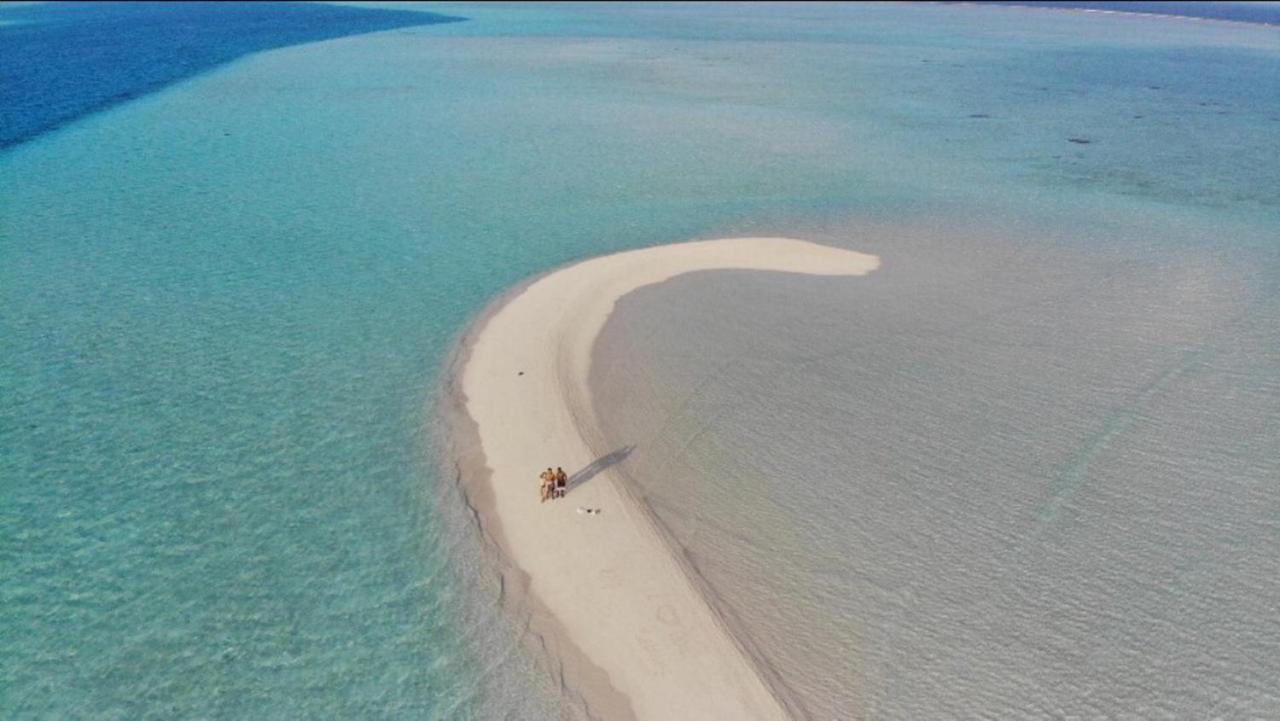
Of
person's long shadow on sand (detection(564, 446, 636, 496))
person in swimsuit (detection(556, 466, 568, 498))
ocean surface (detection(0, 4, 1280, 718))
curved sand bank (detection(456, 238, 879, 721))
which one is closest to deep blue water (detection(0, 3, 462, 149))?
ocean surface (detection(0, 4, 1280, 718))

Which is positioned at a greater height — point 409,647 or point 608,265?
point 608,265

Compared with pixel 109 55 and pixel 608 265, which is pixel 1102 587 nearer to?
pixel 608 265

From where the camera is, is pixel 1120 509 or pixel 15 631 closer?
pixel 15 631

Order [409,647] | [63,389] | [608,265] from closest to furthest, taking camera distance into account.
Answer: [409,647] < [63,389] < [608,265]

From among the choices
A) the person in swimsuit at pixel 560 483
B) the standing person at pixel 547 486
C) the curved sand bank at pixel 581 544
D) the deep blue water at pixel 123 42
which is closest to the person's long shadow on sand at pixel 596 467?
the curved sand bank at pixel 581 544

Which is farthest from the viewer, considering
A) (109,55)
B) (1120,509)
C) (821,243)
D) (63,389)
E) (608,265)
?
(109,55)

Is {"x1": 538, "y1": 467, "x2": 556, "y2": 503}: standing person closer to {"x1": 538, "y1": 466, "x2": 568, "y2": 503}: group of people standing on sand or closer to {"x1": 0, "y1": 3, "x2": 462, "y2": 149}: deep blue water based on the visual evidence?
{"x1": 538, "y1": 466, "x2": 568, "y2": 503}: group of people standing on sand

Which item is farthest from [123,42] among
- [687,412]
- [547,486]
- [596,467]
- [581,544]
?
[581,544]

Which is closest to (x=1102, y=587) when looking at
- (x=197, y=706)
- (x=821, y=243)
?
(x=197, y=706)
